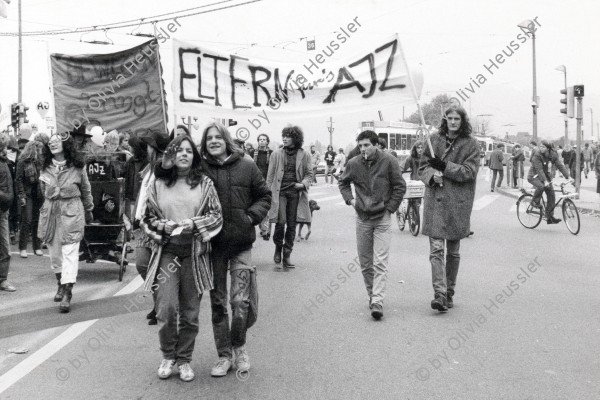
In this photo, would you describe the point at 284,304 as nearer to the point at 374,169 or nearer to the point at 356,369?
the point at 374,169

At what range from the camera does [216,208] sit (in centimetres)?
467

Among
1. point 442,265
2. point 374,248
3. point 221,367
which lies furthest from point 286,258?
point 221,367

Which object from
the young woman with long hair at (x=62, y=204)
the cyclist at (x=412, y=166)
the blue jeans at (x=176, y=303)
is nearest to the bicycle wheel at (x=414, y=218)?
the cyclist at (x=412, y=166)

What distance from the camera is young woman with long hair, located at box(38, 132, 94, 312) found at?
6.99 m

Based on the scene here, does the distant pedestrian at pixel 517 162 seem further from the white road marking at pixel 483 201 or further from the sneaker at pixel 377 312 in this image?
the sneaker at pixel 377 312

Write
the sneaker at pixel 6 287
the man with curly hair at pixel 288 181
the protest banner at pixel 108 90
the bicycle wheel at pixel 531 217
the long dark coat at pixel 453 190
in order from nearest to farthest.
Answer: the long dark coat at pixel 453 190, the sneaker at pixel 6 287, the man with curly hair at pixel 288 181, the protest banner at pixel 108 90, the bicycle wheel at pixel 531 217

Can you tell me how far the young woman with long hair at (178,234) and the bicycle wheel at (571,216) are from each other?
10087 millimetres

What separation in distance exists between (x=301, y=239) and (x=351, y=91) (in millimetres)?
5544

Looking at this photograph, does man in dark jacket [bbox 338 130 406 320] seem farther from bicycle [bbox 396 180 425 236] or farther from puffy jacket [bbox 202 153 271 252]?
bicycle [bbox 396 180 425 236]

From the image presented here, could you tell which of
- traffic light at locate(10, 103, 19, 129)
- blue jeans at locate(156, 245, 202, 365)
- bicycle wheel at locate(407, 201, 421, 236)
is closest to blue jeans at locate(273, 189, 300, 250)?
bicycle wheel at locate(407, 201, 421, 236)

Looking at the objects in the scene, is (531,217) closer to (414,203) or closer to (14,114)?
(414,203)

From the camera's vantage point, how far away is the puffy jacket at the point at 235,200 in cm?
→ 477

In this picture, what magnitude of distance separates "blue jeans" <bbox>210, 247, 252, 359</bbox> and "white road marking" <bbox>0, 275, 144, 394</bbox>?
140 cm

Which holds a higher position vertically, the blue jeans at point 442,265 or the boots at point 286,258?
the blue jeans at point 442,265
